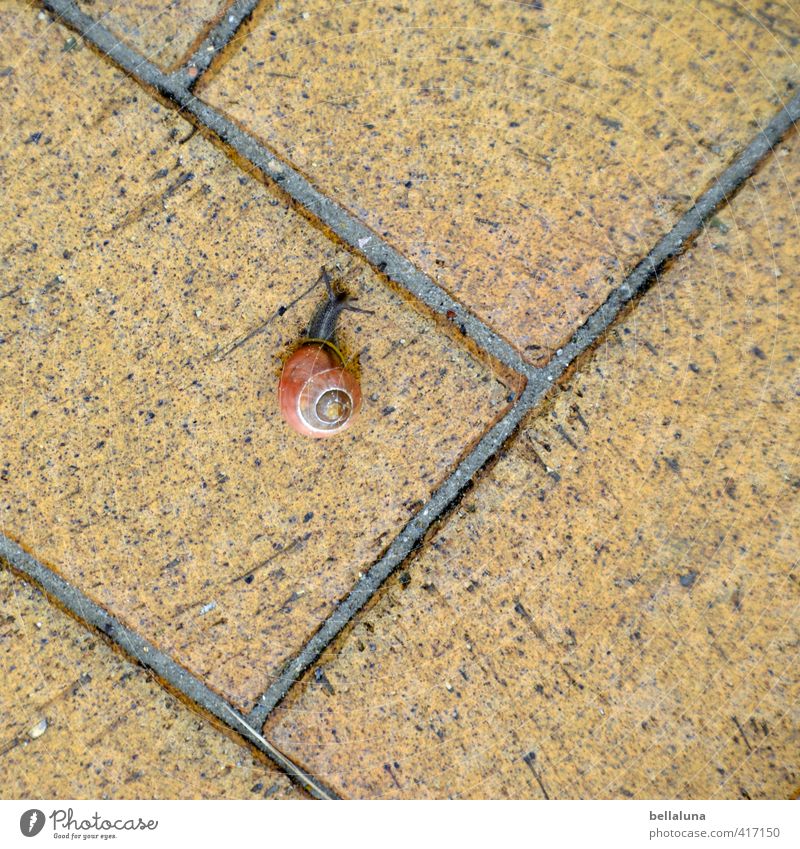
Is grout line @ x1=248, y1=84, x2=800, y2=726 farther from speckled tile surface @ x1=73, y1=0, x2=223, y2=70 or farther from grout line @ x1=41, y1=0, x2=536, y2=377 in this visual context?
speckled tile surface @ x1=73, y1=0, x2=223, y2=70

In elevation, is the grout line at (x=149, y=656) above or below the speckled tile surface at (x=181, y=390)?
below

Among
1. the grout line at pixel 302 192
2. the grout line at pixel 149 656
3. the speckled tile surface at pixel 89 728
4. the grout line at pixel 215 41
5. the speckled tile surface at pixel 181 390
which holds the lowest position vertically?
the speckled tile surface at pixel 89 728

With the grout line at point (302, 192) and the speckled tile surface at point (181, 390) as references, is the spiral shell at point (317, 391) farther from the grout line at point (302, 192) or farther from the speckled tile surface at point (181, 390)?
the grout line at point (302, 192)

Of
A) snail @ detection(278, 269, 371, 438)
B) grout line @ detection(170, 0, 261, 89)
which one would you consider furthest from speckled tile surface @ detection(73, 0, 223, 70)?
snail @ detection(278, 269, 371, 438)

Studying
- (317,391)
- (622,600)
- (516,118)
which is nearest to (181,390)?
(317,391)

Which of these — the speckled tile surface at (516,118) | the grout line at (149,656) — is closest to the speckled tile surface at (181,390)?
the grout line at (149,656)

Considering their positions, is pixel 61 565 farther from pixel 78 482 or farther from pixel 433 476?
pixel 433 476

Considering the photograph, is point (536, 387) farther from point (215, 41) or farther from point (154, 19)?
point (154, 19)
